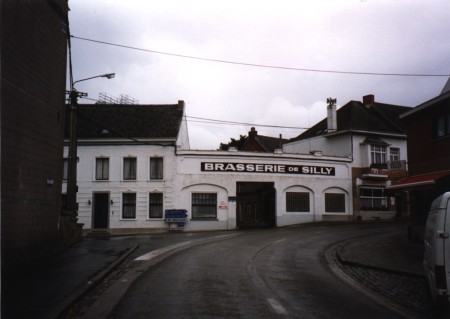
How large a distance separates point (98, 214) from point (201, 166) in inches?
328

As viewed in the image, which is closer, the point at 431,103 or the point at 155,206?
the point at 431,103

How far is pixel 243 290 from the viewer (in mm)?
10055

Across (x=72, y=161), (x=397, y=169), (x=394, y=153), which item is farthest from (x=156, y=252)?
(x=394, y=153)

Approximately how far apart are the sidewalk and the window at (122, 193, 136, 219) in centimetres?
1580

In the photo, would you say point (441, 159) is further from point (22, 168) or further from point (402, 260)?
point (22, 168)

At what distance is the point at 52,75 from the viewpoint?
1495cm

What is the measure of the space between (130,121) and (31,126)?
2251 centimetres

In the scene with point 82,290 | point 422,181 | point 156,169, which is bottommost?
point 82,290

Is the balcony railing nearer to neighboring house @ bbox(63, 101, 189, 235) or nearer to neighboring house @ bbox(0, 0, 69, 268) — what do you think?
neighboring house @ bbox(63, 101, 189, 235)

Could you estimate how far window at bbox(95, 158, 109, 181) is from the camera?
3350cm

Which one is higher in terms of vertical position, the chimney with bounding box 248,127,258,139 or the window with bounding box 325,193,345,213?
the chimney with bounding box 248,127,258,139

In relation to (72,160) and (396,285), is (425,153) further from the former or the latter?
(72,160)

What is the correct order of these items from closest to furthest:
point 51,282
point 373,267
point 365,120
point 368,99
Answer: point 51,282, point 373,267, point 365,120, point 368,99

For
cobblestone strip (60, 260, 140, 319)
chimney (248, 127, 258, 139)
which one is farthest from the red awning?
chimney (248, 127, 258, 139)
